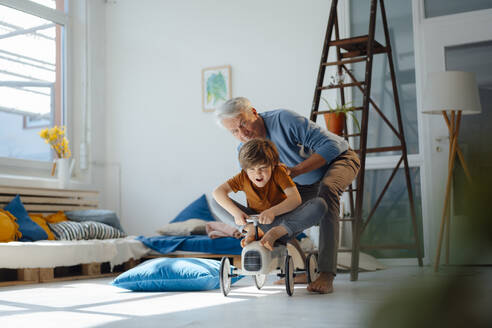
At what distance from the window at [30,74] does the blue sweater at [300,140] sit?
303 centimetres

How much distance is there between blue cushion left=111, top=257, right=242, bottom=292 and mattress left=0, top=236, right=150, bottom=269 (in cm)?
91

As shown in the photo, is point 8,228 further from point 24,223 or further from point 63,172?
point 63,172

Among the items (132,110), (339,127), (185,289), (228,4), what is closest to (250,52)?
(228,4)

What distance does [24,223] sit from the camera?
157 inches

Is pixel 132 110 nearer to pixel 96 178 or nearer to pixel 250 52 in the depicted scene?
pixel 96 178

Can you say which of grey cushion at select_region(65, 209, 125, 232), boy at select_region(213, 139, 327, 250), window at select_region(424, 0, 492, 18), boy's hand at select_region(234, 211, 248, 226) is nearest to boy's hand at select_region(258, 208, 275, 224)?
boy at select_region(213, 139, 327, 250)

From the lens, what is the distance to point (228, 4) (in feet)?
17.4

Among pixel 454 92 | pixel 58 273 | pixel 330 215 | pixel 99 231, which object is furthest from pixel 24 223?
pixel 454 92

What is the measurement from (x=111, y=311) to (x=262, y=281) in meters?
0.87

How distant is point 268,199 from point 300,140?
0.38 m

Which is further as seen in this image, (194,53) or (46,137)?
(194,53)

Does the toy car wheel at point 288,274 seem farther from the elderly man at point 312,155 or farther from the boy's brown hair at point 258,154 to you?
the boy's brown hair at point 258,154

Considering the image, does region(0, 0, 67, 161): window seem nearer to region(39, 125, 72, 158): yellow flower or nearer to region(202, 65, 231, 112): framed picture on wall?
region(39, 125, 72, 158): yellow flower

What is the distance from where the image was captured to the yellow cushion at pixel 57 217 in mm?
4445
